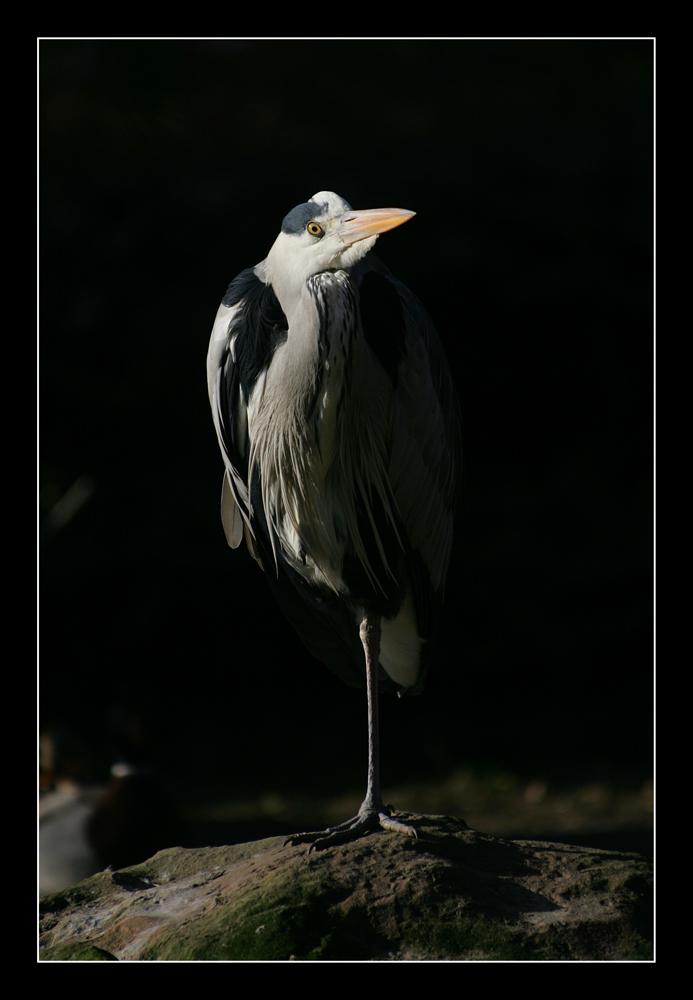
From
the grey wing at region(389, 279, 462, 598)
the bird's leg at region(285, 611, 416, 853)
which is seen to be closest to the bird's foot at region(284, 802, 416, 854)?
the bird's leg at region(285, 611, 416, 853)

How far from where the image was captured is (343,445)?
5.93 feet

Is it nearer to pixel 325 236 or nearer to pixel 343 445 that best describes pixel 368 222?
pixel 325 236

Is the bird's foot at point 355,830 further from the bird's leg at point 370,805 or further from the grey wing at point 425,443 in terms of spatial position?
the grey wing at point 425,443

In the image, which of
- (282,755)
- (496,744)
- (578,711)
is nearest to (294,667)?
(282,755)

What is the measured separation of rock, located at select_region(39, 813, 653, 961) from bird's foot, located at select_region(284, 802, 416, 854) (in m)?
0.02

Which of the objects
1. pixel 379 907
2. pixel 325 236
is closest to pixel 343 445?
pixel 325 236

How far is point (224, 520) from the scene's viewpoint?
214 cm

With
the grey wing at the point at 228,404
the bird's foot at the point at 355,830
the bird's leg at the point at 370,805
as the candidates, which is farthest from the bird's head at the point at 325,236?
the bird's foot at the point at 355,830

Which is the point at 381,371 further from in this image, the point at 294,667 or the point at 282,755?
the point at 282,755

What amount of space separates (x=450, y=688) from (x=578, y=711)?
624mm

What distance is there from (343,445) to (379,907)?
0.86m

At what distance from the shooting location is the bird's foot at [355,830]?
1.67 metres

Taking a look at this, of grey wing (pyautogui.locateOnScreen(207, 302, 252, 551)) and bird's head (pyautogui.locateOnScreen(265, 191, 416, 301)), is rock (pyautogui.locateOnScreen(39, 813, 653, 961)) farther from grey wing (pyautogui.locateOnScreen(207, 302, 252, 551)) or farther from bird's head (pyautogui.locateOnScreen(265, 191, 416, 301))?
bird's head (pyautogui.locateOnScreen(265, 191, 416, 301))

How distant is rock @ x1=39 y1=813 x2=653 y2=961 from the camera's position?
1458mm
